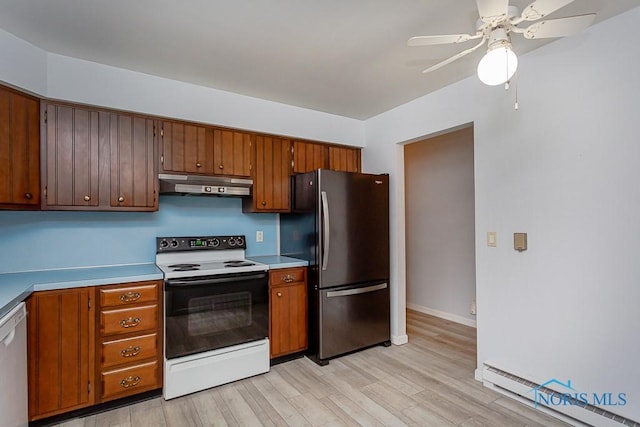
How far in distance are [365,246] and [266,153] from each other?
1.34 meters

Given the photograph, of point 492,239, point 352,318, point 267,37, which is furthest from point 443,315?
point 267,37

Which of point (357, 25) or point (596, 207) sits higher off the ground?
point (357, 25)

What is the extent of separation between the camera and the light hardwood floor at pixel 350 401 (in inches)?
82.5

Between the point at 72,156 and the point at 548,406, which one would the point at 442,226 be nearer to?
the point at 548,406

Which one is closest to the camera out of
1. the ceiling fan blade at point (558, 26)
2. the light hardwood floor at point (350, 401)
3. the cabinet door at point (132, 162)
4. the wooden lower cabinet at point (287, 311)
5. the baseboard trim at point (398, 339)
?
the ceiling fan blade at point (558, 26)

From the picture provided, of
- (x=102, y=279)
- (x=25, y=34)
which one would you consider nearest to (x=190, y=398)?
(x=102, y=279)

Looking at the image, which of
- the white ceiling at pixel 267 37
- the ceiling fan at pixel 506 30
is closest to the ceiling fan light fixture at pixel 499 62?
the ceiling fan at pixel 506 30

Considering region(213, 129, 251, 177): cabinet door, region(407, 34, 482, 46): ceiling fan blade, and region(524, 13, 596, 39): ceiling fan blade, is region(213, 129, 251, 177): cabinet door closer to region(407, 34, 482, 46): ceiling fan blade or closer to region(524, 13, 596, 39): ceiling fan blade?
region(407, 34, 482, 46): ceiling fan blade

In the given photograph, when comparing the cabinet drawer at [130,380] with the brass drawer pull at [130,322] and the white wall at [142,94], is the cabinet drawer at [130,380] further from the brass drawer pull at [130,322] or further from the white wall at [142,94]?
the white wall at [142,94]

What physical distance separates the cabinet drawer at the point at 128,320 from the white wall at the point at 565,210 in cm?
254

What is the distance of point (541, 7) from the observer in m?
1.38

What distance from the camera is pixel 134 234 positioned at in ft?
9.18

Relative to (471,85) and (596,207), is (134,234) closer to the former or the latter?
(471,85)

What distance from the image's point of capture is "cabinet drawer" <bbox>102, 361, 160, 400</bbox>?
86.3 inches
